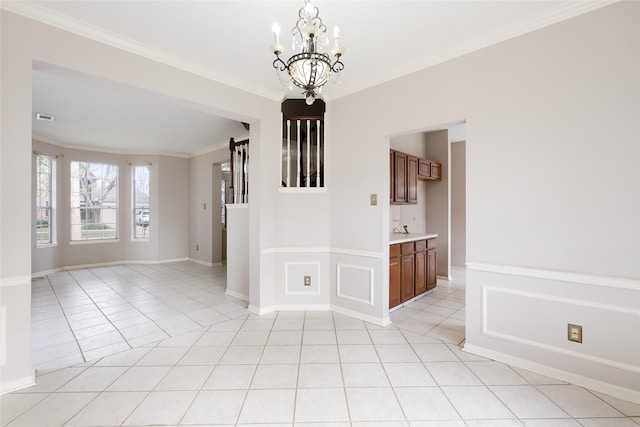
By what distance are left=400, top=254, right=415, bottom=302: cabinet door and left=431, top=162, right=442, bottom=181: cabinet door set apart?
1980 mm

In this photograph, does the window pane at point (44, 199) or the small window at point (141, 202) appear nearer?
the window pane at point (44, 199)

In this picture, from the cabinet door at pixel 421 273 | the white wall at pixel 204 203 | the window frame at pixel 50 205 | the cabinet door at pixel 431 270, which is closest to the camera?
the cabinet door at pixel 421 273

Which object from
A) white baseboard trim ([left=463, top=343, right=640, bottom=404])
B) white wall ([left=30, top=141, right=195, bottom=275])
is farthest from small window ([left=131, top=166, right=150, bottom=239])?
white baseboard trim ([left=463, top=343, right=640, bottom=404])

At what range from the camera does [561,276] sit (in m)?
2.17

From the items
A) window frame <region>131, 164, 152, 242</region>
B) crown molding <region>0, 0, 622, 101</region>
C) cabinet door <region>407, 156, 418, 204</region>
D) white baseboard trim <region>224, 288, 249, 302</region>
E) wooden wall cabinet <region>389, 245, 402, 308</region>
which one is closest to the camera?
crown molding <region>0, 0, 622, 101</region>

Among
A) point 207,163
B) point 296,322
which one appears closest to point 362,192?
point 296,322

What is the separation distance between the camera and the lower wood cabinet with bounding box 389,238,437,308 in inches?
141

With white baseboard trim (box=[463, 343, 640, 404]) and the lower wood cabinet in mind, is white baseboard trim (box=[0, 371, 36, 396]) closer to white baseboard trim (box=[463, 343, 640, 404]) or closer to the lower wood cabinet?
the lower wood cabinet

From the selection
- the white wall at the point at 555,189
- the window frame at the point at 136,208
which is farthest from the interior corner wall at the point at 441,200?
the window frame at the point at 136,208

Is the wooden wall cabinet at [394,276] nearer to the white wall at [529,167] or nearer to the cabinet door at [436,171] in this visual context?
the white wall at [529,167]

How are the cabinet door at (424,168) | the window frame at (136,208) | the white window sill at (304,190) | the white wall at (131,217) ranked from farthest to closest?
1. the window frame at (136,208)
2. the white wall at (131,217)
3. the cabinet door at (424,168)
4. the white window sill at (304,190)

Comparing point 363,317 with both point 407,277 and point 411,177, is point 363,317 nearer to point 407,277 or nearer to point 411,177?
point 407,277

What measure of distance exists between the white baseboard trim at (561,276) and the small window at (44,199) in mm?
7726

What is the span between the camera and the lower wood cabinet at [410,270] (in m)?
3.59
